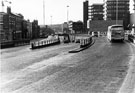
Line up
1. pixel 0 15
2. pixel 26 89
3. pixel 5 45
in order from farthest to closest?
pixel 0 15, pixel 5 45, pixel 26 89

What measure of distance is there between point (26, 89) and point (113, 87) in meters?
3.87

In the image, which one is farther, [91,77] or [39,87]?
[91,77]

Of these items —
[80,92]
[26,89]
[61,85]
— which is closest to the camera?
[80,92]

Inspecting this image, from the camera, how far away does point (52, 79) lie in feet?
49.9

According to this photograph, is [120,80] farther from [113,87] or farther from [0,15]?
[0,15]

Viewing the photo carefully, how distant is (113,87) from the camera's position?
12.6 m

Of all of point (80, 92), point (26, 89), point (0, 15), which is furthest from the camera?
point (0, 15)

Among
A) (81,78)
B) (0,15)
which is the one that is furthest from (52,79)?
(0,15)

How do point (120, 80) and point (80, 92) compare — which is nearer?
point (80, 92)

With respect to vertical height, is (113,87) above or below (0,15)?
below

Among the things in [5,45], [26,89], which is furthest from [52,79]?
[5,45]

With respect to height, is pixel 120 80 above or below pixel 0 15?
below

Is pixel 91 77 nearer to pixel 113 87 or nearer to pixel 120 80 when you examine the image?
pixel 120 80

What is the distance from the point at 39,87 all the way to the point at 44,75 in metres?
3.84
